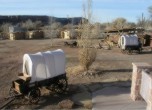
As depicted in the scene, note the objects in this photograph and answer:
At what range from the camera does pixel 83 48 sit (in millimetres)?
18531

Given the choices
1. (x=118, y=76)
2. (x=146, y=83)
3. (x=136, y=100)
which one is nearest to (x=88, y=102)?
(x=136, y=100)

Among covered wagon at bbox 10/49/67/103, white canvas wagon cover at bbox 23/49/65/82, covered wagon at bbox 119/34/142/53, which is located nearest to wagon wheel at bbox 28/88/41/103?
covered wagon at bbox 10/49/67/103

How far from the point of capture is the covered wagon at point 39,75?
44.3 ft

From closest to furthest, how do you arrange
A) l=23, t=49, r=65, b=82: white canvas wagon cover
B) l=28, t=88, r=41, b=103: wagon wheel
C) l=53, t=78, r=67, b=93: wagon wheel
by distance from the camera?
l=28, t=88, r=41, b=103: wagon wheel, l=23, t=49, r=65, b=82: white canvas wagon cover, l=53, t=78, r=67, b=93: wagon wheel

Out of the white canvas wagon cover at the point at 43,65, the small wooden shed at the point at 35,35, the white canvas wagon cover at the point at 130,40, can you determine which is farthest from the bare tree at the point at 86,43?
the small wooden shed at the point at 35,35

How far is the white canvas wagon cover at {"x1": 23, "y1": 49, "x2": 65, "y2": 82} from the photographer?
13609 mm

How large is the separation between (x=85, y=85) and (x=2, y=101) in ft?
14.5

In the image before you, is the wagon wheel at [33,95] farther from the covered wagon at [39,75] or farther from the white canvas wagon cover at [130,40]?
the white canvas wagon cover at [130,40]

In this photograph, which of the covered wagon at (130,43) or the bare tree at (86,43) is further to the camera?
the covered wagon at (130,43)

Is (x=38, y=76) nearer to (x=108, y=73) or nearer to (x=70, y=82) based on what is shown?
(x=70, y=82)

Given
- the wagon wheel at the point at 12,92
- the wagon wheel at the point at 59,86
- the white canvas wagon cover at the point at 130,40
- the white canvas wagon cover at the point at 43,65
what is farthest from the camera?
the white canvas wagon cover at the point at 130,40

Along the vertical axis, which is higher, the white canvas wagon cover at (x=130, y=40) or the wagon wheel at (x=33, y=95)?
the white canvas wagon cover at (x=130, y=40)

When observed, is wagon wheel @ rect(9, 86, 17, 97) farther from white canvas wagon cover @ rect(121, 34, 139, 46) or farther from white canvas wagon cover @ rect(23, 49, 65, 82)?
white canvas wagon cover @ rect(121, 34, 139, 46)

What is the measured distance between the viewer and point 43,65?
13945 millimetres
